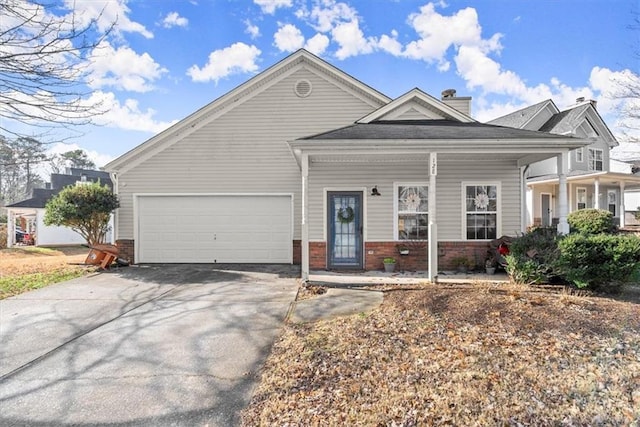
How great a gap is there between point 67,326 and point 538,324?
22.5 ft

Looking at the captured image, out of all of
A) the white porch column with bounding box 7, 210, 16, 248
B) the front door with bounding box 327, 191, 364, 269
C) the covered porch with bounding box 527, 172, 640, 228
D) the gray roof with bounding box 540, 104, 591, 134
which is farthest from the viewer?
the gray roof with bounding box 540, 104, 591, 134

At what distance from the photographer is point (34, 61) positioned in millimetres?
5895

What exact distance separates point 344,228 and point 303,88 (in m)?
4.70

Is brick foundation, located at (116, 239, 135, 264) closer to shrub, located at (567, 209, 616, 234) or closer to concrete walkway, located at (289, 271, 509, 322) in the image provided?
concrete walkway, located at (289, 271, 509, 322)

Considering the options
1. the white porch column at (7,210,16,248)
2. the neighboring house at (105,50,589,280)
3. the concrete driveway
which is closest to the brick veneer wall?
the neighboring house at (105,50,589,280)

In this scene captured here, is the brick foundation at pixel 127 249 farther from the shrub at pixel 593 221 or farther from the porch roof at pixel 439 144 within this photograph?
the shrub at pixel 593 221

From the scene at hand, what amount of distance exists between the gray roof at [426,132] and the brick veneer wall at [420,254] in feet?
9.84

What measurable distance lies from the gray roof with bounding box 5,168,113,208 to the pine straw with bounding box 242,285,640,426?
567 inches

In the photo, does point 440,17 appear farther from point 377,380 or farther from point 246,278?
point 377,380

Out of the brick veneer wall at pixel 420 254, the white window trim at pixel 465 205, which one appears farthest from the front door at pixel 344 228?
the white window trim at pixel 465 205

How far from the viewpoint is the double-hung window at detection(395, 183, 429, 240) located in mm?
9234

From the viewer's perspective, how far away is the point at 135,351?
165 inches

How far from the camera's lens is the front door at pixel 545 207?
19.4 metres

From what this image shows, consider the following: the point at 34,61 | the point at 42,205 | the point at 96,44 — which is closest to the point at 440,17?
the point at 96,44
